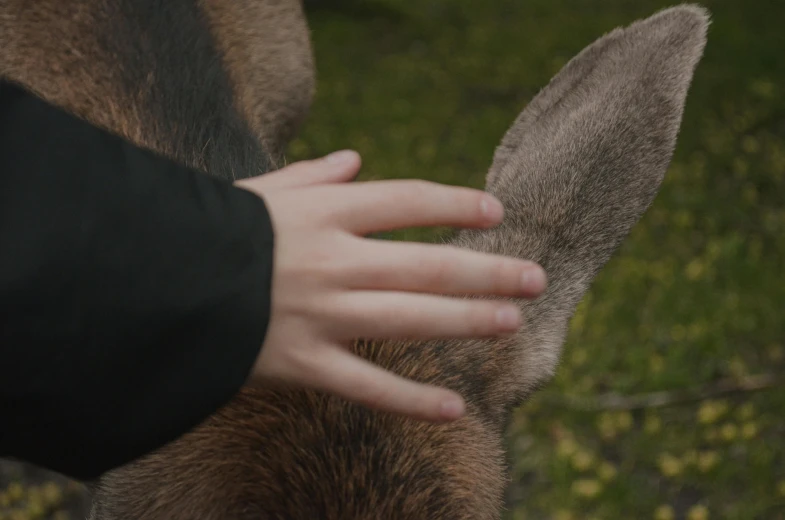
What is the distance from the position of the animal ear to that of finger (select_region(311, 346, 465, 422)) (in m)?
0.97

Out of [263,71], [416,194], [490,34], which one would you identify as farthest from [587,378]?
[490,34]

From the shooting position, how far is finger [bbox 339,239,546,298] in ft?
4.42

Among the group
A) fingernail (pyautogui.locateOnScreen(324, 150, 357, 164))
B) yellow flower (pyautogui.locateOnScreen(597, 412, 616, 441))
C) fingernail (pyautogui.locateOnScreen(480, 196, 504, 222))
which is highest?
fingernail (pyautogui.locateOnScreen(480, 196, 504, 222))

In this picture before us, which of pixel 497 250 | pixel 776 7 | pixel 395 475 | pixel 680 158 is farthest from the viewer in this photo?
pixel 776 7

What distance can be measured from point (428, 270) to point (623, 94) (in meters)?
1.38

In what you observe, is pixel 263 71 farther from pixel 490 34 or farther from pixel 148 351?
pixel 490 34

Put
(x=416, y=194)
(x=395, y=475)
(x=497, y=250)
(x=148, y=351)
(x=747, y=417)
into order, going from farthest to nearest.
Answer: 1. (x=747, y=417)
2. (x=497, y=250)
3. (x=395, y=475)
4. (x=416, y=194)
5. (x=148, y=351)

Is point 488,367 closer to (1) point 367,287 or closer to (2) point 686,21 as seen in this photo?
(1) point 367,287

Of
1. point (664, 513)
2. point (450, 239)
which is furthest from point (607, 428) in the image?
point (450, 239)

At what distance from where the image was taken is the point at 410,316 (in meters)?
1.35

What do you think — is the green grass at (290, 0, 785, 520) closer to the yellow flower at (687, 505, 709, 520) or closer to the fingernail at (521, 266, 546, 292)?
the yellow flower at (687, 505, 709, 520)

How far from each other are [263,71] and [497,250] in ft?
6.33

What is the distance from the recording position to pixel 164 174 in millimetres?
1343

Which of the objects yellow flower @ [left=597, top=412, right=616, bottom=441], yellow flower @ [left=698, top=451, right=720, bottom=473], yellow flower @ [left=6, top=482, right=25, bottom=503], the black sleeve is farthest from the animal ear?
yellow flower @ [left=6, top=482, right=25, bottom=503]
